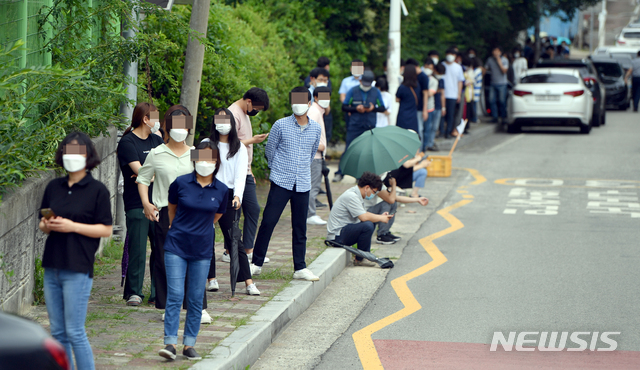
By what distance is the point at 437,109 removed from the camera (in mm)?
16516

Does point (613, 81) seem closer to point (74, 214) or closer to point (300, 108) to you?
point (300, 108)

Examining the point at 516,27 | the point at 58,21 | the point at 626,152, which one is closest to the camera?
the point at 58,21

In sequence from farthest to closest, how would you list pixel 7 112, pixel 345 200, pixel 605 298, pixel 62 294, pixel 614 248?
1. pixel 614 248
2. pixel 345 200
3. pixel 605 298
4. pixel 7 112
5. pixel 62 294

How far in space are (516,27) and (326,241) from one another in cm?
2489

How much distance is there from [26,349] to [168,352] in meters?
1.88

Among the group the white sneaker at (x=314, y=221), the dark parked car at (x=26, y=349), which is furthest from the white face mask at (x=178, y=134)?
the white sneaker at (x=314, y=221)

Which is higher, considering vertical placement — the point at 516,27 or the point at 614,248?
the point at 516,27

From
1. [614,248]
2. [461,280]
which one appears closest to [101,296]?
[461,280]

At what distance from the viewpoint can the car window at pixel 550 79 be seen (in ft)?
66.2

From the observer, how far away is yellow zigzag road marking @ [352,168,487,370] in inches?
227

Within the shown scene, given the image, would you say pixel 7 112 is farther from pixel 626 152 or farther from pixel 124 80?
pixel 626 152

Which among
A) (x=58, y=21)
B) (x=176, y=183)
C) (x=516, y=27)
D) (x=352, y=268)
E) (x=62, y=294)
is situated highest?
(x=516, y=27)

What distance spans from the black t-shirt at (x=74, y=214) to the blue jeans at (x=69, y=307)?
0.06 meters

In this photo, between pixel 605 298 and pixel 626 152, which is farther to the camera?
pixel 626 152
